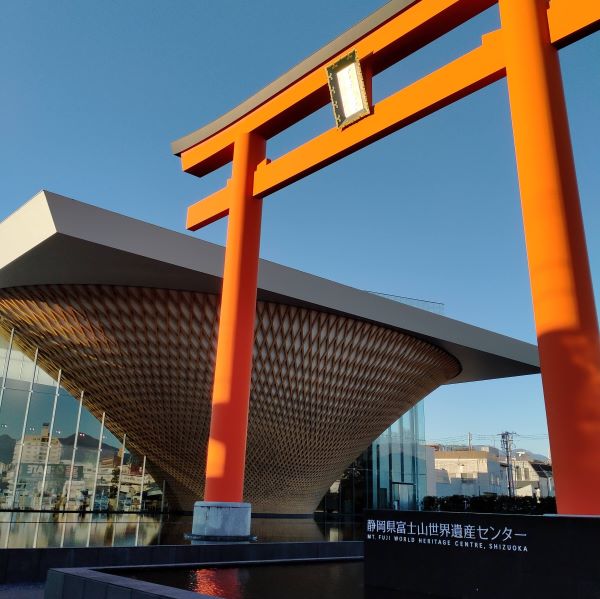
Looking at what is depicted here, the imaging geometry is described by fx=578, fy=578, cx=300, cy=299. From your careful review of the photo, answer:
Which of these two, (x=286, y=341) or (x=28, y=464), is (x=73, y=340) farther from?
(x=286, y=341)

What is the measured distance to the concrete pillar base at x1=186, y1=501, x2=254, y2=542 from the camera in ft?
31.9

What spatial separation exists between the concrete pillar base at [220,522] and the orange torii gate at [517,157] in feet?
0.65

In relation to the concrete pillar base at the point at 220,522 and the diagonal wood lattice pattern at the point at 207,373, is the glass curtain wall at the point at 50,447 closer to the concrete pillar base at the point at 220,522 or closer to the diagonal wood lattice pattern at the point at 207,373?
the diagonal wood lattice pattern at the point at 207,373

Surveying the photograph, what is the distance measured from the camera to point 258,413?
20.0 metres

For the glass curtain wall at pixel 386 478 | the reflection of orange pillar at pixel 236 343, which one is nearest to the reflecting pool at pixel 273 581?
the reflection of orange pillar at pixel 236 343

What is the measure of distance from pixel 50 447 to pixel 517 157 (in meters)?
18.1

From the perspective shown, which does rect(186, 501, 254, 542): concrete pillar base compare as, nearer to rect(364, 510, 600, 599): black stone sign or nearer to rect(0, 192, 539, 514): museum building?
rect(364, 510, 600, 599): black stone sign

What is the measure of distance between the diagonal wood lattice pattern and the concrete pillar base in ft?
24.8

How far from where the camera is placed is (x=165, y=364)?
701 inches

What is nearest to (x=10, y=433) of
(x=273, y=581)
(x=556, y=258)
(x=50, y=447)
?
(x=50, y=447)

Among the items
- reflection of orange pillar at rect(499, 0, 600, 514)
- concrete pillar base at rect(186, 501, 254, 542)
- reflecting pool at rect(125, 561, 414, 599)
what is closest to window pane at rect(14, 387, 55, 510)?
concrete pillar base at rect(186, 501, 254, 542)

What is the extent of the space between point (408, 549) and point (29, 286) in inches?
547

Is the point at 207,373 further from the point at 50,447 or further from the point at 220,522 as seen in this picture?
the point at 220,522

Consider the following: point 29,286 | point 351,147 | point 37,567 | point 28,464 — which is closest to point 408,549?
point 37,567
